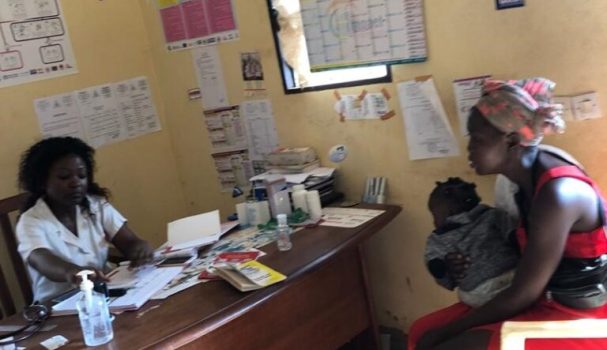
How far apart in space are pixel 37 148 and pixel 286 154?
943 mm

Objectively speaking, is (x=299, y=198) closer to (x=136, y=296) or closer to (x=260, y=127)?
(x=260, y=127)

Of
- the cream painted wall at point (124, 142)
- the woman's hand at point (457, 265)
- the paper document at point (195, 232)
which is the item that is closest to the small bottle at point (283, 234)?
the paper document at point (195, 232)

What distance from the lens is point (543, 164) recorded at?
1.67 meters

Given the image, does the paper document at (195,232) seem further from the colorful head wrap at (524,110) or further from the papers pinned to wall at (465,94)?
the colorful head wrap at (524,110)

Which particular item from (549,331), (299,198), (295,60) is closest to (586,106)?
(549,331)

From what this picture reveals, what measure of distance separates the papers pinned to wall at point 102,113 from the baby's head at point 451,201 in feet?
5.40

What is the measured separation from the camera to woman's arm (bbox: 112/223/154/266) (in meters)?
2.16

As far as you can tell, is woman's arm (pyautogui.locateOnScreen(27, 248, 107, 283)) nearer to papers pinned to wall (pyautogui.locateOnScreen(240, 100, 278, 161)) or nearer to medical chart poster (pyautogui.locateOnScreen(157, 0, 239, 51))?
papers pinned to wall (pyautogui.locateOnScreen(240, 100, 278, 161))

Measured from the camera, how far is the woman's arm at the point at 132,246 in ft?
7.08

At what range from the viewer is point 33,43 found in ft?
8.66

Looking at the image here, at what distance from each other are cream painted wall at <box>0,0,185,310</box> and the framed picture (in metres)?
1.76

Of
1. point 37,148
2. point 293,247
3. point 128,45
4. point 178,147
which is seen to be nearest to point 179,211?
point 178,147

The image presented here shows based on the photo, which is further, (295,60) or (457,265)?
(295,60)

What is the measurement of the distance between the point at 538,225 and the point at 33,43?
84.4 inches
